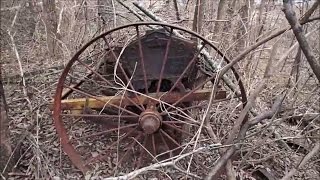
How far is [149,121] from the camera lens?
400cm

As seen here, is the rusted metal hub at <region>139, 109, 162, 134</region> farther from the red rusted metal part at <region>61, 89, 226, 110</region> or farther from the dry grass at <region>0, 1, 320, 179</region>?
the dry grass at <region>0, 1, 320, 179</region>

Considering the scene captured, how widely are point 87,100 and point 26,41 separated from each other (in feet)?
Result: 12.4

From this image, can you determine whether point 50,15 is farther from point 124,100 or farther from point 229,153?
point 229,153

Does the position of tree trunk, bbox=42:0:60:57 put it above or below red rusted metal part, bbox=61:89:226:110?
above

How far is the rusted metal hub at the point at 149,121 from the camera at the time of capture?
399cm

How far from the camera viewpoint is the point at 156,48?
4145mm

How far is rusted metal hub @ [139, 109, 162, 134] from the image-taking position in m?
3.99

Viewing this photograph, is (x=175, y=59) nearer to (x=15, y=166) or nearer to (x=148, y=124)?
(x=148, y=124)

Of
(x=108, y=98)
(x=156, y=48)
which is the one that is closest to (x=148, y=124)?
(x=108, y=98)

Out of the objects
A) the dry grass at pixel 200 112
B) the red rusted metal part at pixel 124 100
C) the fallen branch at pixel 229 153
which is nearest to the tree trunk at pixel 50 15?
the dry grass at pixel 200 112

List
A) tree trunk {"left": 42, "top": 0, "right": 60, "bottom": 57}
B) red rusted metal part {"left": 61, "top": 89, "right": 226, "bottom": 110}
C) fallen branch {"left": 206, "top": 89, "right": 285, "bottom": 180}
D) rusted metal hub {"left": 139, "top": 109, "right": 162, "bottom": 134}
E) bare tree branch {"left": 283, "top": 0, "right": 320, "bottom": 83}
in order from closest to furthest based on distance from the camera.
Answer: bare tree branch {"left": 283, "top": 0, "right": 320, "bottom": 83} → fallen branch {"left": 206, "top": 89, "right": 285, "bottom": 180} → rusted metal hub {"left": 139, "top": 109, "right": 162, "bottom": 134} → red rusted metal part {"left": 61, "top": 89, "right": 226, "bottom": 110} → tree trunk {"left": 42, "top": 0, "right": 60, "bottom": 57}

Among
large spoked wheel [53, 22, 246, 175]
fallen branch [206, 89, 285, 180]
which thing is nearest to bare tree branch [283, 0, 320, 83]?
fallen branch [206, 89, 285, 180]

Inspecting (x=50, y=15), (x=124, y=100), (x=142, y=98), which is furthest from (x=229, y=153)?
(x=50, y=15)

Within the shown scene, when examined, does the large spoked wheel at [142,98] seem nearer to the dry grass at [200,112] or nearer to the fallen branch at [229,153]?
the dry grass at [200,112]
